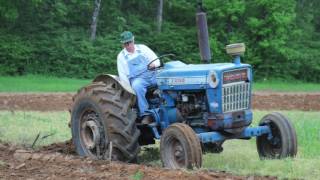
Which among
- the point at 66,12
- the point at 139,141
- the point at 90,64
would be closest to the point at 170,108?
the point at 139,141

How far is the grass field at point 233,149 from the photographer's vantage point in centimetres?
839

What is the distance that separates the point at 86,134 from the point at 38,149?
99 cm

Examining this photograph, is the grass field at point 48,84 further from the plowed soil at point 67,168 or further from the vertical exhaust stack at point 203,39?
the vertical exhaust stack at point 203,39

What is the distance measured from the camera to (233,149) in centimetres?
1119

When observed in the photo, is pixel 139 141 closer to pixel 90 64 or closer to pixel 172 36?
pixel 90 64

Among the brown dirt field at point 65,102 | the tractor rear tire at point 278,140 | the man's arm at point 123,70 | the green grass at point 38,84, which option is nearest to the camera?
the tractor rear tire at point 278,140

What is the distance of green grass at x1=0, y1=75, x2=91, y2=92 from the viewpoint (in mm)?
26609

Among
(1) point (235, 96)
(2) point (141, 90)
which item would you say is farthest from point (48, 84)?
(1) point (235, 96)

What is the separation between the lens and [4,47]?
3406 centimetres

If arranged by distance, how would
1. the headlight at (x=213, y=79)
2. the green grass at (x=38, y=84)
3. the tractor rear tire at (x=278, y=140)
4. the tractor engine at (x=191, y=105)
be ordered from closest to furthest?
the headlight at (x=213, y=79)
the tractor engine at (x=191, y=105)
the tractor rear tire at (x=278, y=140)
the green grass at (x=38, y=84)

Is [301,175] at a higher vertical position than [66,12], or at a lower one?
lower

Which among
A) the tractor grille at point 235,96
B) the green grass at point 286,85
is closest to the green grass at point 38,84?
the green grass at point 286,85

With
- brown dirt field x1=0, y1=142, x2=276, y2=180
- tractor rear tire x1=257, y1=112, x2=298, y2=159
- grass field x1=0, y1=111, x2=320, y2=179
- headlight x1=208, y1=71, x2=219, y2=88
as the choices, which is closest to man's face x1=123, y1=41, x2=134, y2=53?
headlight x1=208, y1=71, x2=219, y2=88

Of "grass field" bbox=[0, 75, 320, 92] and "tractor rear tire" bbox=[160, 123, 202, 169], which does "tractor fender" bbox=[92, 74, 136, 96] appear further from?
"grass field" bbox=[0, 75, 320, 92]
